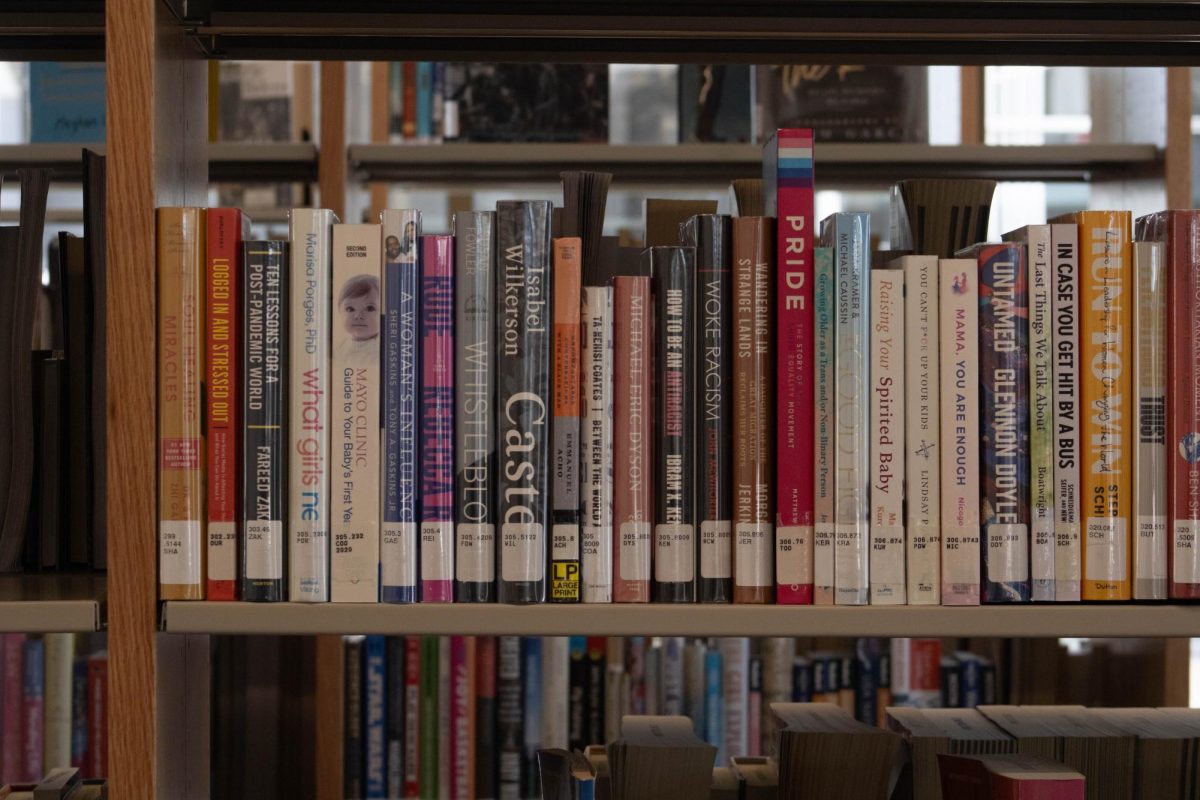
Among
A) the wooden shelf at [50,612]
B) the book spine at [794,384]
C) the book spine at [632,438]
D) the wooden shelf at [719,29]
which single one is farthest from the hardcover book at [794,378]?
the wooden shelf at [50,612]

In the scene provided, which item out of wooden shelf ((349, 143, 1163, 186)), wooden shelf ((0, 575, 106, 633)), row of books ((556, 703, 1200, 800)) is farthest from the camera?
wooden shelf ((349, 143, 1163, 186))

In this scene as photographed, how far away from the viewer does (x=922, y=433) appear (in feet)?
2.81

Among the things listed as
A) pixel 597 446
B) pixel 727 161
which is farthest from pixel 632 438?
pixel 727 161

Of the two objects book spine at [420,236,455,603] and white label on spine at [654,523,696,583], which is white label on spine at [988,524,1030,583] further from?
book spine at [420,236,455,603]

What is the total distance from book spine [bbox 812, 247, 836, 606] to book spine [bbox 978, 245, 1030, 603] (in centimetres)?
12

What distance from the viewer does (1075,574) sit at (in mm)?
852

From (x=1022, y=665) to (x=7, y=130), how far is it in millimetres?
2402

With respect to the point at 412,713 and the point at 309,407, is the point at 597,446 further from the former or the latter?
the point at 412,713

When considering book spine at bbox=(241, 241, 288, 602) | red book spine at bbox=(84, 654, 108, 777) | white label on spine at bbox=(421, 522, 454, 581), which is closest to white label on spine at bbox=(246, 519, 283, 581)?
book spine at bbox=(241, 241, 288, 602)

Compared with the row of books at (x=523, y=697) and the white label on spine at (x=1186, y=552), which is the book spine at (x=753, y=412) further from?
the row of books at (x=523, y=697)

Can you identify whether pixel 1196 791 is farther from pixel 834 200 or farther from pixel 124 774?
pixel 834 200

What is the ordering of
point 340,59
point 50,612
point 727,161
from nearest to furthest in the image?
1. point 50,612
2. point 340,59
3. point 727,161

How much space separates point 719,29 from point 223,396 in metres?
0.56

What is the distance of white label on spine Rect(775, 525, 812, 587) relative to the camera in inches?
33.3
